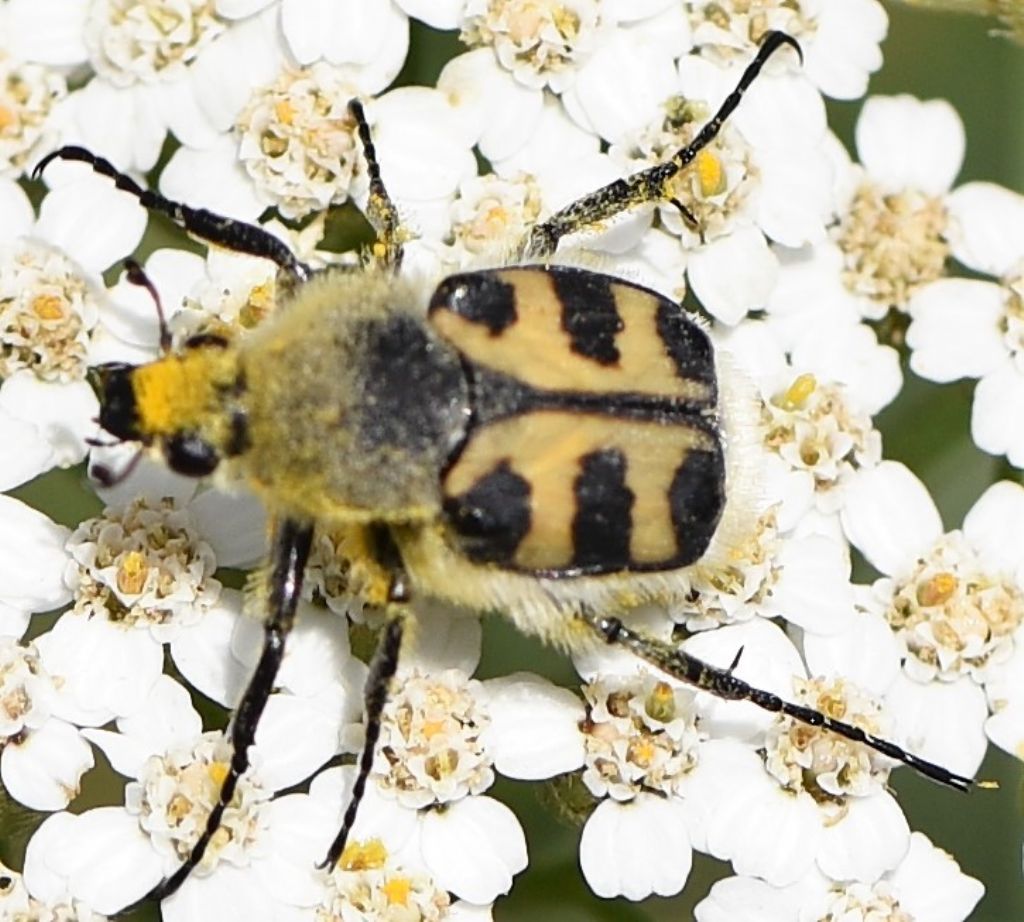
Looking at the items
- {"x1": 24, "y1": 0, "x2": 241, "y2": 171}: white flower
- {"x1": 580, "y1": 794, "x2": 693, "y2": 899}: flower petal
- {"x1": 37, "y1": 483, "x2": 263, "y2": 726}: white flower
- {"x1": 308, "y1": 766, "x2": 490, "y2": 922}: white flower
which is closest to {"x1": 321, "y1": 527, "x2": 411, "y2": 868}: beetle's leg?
{"x1": 308, "y1": 766, "x2": 490, "y2": 922}: white flower

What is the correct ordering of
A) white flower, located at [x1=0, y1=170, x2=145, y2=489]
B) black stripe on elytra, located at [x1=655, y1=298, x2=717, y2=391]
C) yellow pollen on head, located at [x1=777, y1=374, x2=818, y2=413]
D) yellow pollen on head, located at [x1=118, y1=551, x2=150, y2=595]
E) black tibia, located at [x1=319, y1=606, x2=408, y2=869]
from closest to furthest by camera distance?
black tibia, located at [x1=319, y1=606, x2=408, y2=869] < black stripe on elytra, located at [x1=655, y1=298, x2=717, y2=391] < yellow pollen on head, located at [x1=118, y1=551, x2=150, y2=595] < white flower, located at [x1=0, y1=170, x2=145, y2=489] < yellow pollen on head, located at [x1=777, y1=374, x2=818, y2=413]

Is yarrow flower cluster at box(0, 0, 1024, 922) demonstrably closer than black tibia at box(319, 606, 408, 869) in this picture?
No

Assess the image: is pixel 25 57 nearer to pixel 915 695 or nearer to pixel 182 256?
pixel 182 256

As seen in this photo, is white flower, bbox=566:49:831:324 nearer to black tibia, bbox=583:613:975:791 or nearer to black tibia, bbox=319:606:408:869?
black tibia, bbox=583:613:975:791

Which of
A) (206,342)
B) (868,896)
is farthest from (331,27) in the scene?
(868,896)

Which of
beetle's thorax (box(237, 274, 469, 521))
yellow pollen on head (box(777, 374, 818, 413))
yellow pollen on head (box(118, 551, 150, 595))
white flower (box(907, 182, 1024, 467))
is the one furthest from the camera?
white flower (box(907, 182, 1024, 467))

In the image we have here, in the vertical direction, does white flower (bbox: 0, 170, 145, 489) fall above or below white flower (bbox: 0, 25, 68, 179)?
below

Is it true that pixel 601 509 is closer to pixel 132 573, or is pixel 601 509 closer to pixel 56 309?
pixel 132 573
